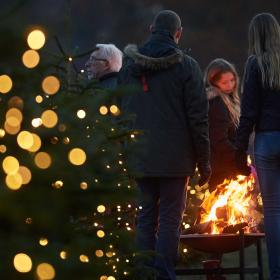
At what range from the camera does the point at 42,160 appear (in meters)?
1.78

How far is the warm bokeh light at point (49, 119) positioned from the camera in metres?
1.98

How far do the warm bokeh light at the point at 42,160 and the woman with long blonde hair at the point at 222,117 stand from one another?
4.96m

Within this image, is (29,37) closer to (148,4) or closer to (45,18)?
(45,18)

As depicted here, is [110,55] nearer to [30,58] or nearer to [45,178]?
[30,58]

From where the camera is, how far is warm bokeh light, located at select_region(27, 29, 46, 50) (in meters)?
1.85

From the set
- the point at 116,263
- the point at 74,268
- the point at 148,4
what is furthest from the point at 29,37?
the point at 148,4

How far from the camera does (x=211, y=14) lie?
15.6 metres

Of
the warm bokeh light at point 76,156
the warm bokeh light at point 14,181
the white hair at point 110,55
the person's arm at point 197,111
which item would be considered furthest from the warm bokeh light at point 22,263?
the white hair at point 110,55

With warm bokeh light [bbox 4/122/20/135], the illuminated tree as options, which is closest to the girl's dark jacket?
the illuminated tree

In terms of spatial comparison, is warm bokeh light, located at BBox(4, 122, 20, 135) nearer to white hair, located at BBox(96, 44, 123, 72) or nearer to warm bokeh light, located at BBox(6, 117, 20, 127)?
warm bokeh light, located at BBox(6, 117, 20, 127)

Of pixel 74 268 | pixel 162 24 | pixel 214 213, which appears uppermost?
pixel 162 24

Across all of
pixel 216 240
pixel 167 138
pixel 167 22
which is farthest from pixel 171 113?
pixel 216 240

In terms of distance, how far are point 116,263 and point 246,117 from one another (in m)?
2.91

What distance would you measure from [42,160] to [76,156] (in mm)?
203
